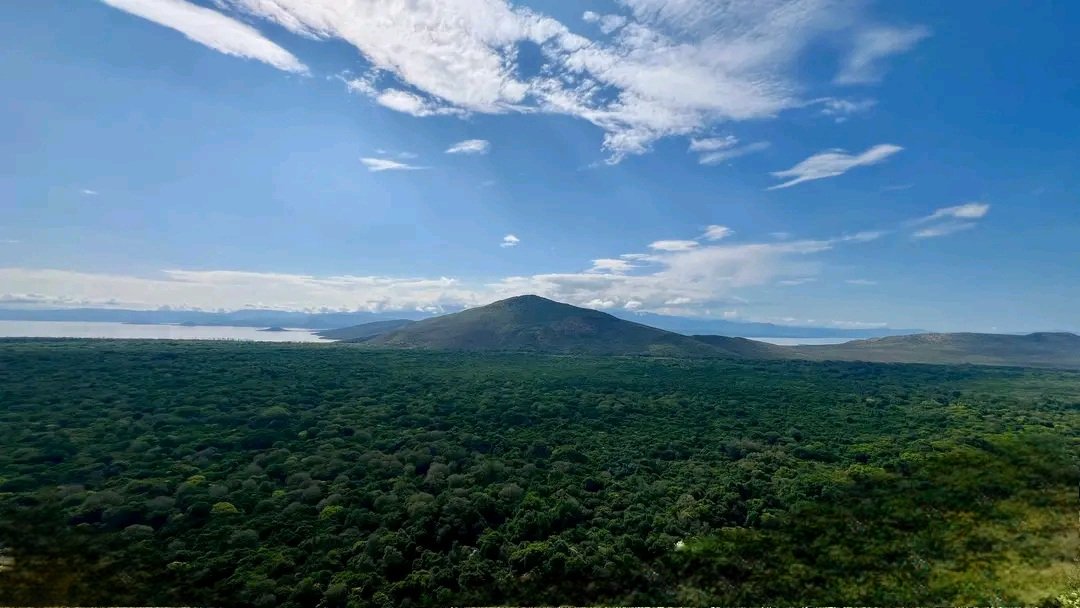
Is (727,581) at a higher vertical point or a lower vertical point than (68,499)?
lower

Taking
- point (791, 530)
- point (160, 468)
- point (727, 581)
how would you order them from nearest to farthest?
point (727, 581)
point (791, 530)
point (160, 468)

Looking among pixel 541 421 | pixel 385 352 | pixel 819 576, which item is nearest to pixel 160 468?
pixel 541 421

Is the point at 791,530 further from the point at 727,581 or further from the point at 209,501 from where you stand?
the point at 209,501

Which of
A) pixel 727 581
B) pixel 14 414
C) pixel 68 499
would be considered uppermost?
pixel 14 414

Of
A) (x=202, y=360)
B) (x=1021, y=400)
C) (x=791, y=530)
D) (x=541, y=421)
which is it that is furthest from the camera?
(x=202, y=360)

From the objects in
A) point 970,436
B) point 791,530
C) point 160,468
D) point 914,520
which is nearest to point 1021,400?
point 970,436

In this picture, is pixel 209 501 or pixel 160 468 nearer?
pixel 209 501
